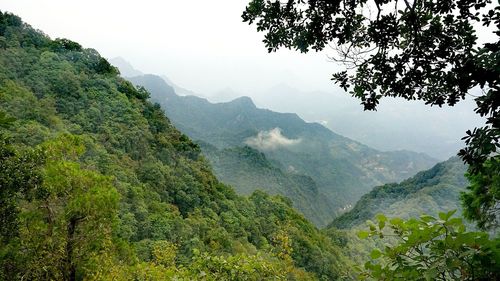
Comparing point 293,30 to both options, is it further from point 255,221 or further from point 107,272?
point 255,221

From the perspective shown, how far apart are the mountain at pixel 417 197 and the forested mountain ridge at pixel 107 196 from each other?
3738 cm

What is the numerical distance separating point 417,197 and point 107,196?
124290 mm

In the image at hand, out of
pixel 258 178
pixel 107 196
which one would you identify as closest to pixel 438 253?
pixel 107 196

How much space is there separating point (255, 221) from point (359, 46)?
2283 inches

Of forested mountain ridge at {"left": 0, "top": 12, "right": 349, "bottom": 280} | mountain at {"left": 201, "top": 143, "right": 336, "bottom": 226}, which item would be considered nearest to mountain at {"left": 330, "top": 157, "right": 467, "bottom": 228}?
mountain at {"left": 201, "top": 143, "right": 336, "bottom": 226}

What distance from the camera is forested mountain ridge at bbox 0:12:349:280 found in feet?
37.9

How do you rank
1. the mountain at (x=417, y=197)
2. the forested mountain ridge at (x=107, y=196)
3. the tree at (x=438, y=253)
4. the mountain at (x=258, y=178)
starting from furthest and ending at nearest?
the mountain at (x=258, y=178) < the mountain at (x=417, y=197) < the forested mountain ridge at (x=107, y=196) < the tree at (x=438, y=253)

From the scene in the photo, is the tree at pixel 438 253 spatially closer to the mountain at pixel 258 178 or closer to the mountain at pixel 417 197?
the mountain at pixel 417 197

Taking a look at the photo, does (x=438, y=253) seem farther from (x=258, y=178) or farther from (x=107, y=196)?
(x=258, y=178)

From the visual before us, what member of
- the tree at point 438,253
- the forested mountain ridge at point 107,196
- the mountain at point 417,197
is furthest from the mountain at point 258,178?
the tree at point 438,253

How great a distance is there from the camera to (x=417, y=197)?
399 ft

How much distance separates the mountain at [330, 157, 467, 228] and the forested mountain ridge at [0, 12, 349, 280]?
123 feet

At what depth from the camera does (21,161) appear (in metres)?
11.7

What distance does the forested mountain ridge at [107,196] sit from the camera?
11.6 metres
